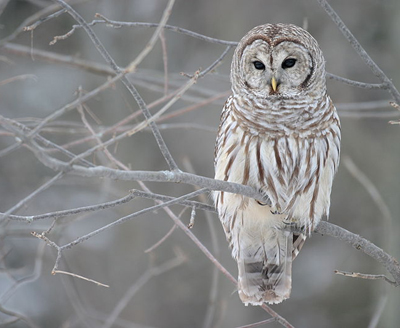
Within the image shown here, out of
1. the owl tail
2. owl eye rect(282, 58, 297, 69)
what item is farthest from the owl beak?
the owl tail

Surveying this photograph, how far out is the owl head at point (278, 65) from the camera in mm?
4086

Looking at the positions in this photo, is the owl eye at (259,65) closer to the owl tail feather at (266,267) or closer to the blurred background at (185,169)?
the owl tail feather at (266,267)

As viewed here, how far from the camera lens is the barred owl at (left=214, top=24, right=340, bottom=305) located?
402cm

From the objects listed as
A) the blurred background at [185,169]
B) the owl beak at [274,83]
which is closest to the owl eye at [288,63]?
the owl beak at [274,83]

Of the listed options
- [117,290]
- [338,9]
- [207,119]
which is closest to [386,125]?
[338,9]

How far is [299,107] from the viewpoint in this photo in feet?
13.5

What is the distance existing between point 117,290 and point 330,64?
4270mm

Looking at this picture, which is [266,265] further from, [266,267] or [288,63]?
[288,63]

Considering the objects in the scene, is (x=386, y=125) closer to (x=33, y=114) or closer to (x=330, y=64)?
(x=330, y=64)

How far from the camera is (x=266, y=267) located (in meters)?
4.65

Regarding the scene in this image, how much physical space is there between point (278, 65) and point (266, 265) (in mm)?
1532

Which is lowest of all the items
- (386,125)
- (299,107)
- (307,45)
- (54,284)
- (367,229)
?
(54,284)

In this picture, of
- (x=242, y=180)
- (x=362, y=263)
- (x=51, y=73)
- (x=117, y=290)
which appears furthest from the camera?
(x=51, y=73)

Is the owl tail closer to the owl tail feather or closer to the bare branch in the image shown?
the owl tail feather
